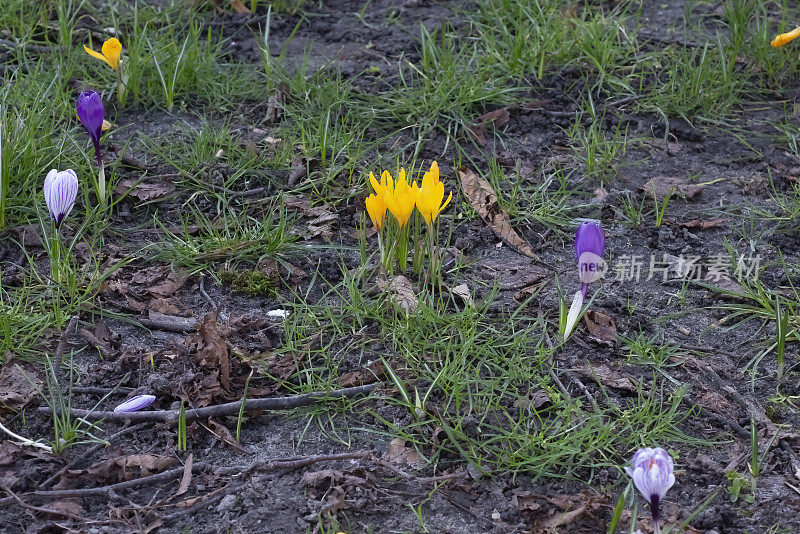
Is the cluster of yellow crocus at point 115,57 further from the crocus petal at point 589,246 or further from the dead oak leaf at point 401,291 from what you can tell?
the crocus petal at point 589,246

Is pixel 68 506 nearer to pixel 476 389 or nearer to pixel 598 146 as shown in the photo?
pixel 476 389

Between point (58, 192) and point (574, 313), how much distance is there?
5.14ft

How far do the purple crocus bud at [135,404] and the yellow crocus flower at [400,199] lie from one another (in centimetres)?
85

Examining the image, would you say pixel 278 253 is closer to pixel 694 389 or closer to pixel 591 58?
pixel 694 389

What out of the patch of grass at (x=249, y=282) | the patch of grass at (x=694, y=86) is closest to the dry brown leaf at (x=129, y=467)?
the patch of grass at (x=249, y=282)

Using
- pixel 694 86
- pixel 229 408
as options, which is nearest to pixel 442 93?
pixel 694 86

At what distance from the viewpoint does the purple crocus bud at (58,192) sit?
8.11ft

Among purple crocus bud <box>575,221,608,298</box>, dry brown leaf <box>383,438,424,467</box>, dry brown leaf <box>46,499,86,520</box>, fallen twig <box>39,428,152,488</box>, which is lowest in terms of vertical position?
dry brown leaf <box>383,438,424,467</box>

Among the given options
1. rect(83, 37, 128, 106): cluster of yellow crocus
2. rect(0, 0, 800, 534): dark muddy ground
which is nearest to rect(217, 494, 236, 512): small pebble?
rect(0, 0, 800, 534): dark muddy ground

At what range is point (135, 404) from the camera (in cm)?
219

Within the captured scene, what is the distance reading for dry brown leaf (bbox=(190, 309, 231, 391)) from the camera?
2.29 m

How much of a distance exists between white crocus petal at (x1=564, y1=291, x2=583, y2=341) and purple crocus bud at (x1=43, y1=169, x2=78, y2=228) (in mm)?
1532

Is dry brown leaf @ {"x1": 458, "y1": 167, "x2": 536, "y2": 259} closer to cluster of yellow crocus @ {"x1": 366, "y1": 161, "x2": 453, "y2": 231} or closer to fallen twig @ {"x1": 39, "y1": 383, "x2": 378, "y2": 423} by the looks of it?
cluster of yellow crocus @ {"x1": 366, "y1": 161, "x2": 453, "y2": 231}

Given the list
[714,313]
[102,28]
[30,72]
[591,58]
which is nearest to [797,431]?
[714,313]
